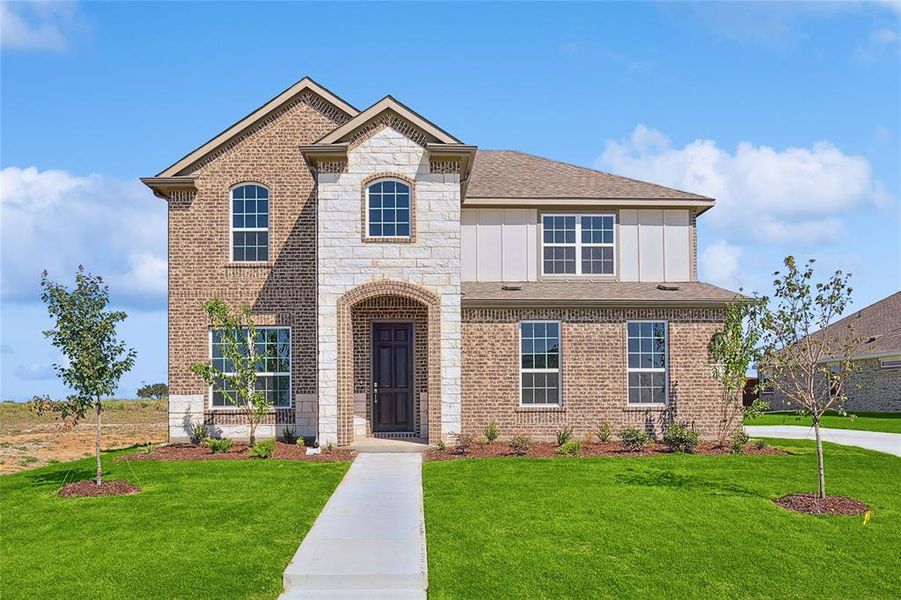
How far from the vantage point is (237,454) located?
59.7 ft

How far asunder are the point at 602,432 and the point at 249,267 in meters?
10.1

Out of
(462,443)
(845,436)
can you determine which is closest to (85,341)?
(462,443)

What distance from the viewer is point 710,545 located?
10617 millimetres

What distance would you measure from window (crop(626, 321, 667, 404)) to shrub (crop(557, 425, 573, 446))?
1.78m

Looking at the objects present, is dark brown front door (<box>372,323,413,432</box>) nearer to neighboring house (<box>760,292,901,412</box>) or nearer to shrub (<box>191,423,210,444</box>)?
shrub (<box>191,423,210,444</box>)

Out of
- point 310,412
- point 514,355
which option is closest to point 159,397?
point 310,412

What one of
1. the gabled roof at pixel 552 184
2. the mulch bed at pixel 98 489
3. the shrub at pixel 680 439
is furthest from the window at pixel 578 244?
the mulch bed at pixel 98 489

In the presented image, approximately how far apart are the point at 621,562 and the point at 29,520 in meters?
8.95

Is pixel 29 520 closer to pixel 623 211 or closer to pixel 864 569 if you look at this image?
pixel 864 569

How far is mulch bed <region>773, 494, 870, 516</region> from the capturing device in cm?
1253

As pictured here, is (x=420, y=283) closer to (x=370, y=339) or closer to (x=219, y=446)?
(x=370, y=339)

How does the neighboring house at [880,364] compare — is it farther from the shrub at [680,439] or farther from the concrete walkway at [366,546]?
the concrete walkway at [366,546]

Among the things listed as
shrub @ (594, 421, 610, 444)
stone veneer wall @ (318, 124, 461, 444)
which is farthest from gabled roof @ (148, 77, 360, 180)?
shrub @ (594, 421, 610, 444)

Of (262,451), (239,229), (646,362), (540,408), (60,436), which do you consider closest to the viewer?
(262,451)
